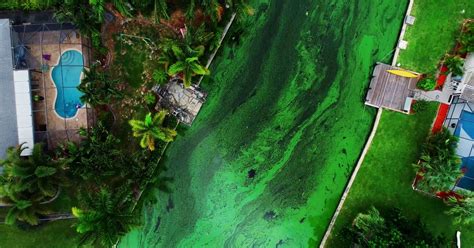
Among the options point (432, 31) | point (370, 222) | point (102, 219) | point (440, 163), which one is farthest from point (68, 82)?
point (432, 31)

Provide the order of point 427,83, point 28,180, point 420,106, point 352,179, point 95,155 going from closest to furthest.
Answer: point 28,180 → point 95,155 → point 427,83 → point 420,106 → point 352,179

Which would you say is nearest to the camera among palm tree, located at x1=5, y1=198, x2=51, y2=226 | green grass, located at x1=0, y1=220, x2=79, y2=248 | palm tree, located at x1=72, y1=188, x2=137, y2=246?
palm tree, located at x1=72, y1=188, x2=137, y2=246

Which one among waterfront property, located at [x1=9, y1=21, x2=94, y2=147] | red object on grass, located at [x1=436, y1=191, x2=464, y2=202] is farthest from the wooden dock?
waterfront property, located at [x1=9, y1=21, x2=94, y2=147]

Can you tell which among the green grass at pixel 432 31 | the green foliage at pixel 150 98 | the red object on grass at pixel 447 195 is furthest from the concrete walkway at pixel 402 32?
the green foliage at pixel 150 98

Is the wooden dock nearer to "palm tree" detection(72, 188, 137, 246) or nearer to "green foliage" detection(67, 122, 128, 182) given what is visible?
"green foliage" detection(67, 122, 128, 182)

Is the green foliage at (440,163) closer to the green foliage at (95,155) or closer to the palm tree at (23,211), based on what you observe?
the green foliage at (95,155)

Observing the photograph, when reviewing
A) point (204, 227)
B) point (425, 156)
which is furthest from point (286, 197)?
point (425, 156)

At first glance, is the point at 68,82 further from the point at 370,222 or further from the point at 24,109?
the point at 370,222
